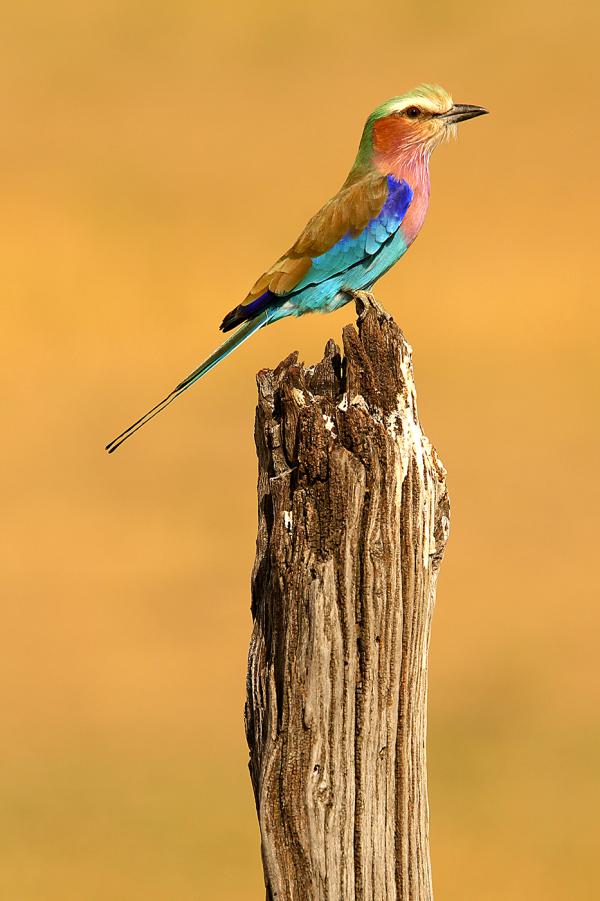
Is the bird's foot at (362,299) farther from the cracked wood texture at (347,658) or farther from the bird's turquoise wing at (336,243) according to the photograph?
the cracked wood texture at (347,658)

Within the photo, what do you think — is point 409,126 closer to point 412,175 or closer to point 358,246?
point 412,175

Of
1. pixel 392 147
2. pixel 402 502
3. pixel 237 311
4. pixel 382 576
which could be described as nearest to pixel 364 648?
pixel 382 576

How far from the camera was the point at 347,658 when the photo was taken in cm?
273

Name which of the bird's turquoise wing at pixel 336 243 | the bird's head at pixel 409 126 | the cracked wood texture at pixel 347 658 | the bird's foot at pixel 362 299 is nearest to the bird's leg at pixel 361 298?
the bird's foot at pixel 362 299

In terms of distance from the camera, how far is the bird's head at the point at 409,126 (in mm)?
5582

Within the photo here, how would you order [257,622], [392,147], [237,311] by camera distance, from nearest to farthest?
[257,622] → [237,311] → [392,147]

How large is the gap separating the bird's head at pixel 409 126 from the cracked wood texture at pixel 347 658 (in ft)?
9.74

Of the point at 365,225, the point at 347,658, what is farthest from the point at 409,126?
the point at 347,658

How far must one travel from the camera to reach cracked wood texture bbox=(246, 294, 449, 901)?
270 centimetres

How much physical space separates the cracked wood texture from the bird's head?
297 centimetres

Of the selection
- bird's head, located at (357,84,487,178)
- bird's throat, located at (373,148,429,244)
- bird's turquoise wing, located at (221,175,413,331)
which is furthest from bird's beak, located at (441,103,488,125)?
bird's turquoise wing, located at (221,175,413,331)

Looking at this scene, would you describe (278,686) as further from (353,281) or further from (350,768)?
(353,281)

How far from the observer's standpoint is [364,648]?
2.73m

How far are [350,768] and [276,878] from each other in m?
0.30
